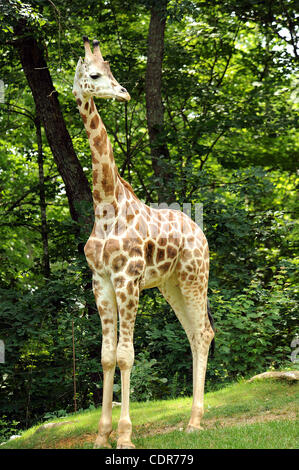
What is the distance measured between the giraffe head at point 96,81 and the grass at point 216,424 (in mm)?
3216

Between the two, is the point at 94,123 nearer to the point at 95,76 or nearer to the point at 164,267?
the point at 95,76

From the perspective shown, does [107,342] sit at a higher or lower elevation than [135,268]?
lower

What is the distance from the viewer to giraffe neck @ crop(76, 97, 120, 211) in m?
5.38

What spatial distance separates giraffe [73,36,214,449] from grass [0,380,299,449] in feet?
1.27

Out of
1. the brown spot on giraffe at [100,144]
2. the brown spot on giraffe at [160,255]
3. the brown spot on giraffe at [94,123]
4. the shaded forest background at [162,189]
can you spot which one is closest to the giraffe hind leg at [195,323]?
the brown spot on giraffe at [160,255]

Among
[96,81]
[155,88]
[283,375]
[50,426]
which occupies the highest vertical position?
[155,88]

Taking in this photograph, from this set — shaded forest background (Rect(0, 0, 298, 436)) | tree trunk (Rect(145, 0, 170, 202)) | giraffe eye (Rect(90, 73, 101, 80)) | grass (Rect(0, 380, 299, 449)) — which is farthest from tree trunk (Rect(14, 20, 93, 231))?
giraffe eye (Rect(90, 73, 101, 80))

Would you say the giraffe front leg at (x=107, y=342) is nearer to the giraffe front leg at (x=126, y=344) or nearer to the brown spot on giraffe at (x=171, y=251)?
the giraffe front leg at (x=126, y=344)

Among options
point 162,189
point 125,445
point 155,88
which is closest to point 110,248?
point 125,445

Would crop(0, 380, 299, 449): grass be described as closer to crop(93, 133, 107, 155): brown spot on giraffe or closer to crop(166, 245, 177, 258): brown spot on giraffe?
crop(166, 245, 177, 258): brown spot on giraffe

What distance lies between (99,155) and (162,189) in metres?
4.62

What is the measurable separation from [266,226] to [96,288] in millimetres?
5981

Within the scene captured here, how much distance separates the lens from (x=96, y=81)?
5.21m
